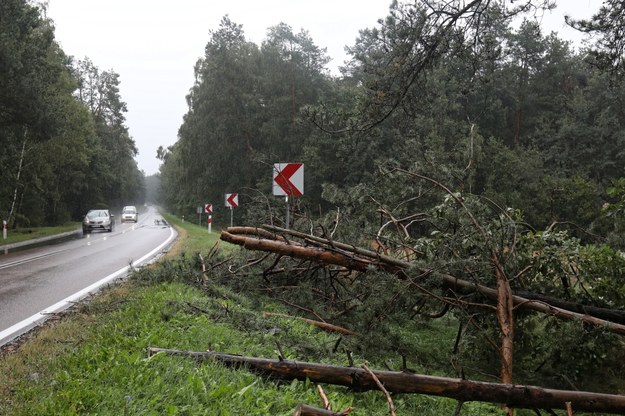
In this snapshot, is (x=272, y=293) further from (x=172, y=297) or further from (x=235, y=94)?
(x=235, y=94)

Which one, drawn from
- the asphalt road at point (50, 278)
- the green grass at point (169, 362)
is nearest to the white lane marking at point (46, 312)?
the asphalt road at point (50, 278)

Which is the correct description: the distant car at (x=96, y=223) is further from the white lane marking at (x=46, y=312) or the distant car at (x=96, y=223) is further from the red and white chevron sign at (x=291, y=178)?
the red and white chevron sign at (x=291, y=178)

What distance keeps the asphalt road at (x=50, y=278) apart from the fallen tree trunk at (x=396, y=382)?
9.77 feet

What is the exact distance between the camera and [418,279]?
20.2ft

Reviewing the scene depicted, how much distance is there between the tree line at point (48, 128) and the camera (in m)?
17.9

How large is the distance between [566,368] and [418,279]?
2293mm

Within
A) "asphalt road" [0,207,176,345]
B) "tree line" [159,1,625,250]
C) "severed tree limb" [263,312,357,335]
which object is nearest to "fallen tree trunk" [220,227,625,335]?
"severed tree limb" [263,312,357,335]

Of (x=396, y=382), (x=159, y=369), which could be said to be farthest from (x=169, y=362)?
(x=396, y=382)

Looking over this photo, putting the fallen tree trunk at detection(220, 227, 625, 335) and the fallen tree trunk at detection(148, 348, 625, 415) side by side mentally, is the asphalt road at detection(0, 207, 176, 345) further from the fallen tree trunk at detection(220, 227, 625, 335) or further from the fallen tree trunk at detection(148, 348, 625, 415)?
the fallen tree trunk at detection(148, 348, 625, 415)

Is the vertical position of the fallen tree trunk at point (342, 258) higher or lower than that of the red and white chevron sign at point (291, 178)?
lower

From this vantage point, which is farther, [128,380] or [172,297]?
[172,297]

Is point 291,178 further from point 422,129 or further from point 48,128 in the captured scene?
point 422,129

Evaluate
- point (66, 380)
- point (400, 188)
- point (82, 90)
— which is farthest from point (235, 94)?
point (66, 380)

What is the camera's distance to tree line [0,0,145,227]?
17891 millimetres
